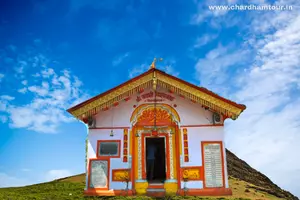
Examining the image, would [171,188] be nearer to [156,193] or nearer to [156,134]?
[156,193]

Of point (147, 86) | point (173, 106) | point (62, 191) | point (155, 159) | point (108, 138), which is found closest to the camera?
point (147, 86)

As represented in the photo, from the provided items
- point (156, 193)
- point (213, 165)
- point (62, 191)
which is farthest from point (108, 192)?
point (62, 191)

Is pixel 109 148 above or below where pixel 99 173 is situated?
above

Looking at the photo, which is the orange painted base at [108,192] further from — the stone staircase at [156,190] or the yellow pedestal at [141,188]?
the stone staircase at [156,190]

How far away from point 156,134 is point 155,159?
231 centimetres

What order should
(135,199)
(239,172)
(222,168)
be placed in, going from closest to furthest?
(135,199), (222,168), (239,172)

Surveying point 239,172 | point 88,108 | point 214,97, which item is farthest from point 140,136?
point 239,172

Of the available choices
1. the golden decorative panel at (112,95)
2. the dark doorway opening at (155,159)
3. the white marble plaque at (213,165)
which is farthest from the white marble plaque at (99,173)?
the white marble plaque at (213,165)

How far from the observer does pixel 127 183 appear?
1070 cm

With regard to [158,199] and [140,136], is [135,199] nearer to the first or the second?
[158,199]

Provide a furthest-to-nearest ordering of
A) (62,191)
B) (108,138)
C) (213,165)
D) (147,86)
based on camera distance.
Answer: (62,191), (108,138), (147,86), (213,165)

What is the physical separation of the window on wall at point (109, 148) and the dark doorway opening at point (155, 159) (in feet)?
5.95

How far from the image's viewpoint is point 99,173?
1085cm

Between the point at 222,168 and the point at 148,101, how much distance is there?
141 inches
